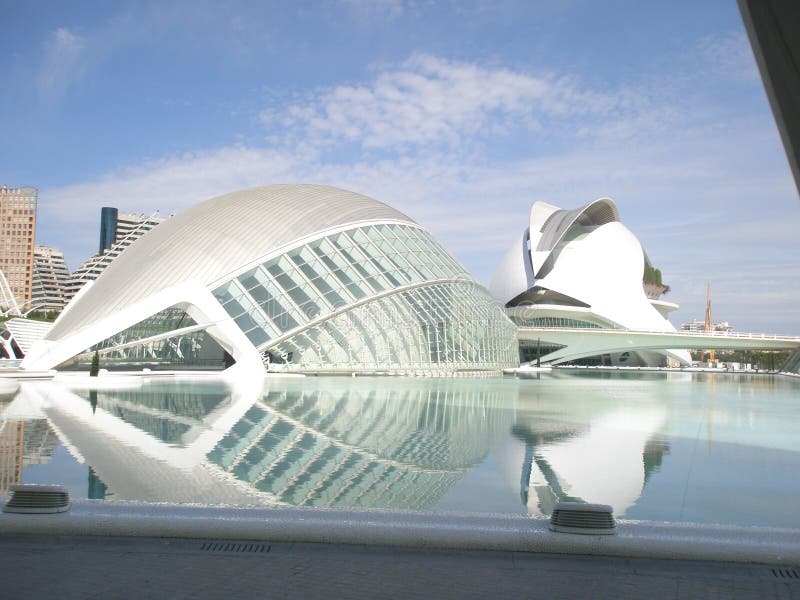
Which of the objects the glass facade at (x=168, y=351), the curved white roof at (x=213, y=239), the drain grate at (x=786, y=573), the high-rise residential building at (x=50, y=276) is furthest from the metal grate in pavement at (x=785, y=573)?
the high-rise residential building at (x=50, y=276)

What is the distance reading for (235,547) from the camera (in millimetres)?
5043

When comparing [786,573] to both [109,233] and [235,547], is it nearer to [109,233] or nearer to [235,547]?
[235,547]

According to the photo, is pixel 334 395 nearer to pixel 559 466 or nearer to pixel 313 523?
pixel 559 466

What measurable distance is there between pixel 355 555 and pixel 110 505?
2.11m

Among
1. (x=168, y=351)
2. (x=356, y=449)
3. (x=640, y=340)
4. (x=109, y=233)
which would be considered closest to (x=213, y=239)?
(x=168, y=351)

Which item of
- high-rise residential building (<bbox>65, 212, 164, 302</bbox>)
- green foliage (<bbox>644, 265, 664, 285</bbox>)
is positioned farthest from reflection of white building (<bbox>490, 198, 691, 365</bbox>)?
high-rise residential building (<bbox>65, 212, 164, 302</bbox>)

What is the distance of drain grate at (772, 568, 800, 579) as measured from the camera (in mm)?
4582

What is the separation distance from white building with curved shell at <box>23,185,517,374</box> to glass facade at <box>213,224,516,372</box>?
0.18ft

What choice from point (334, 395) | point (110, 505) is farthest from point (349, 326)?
point (110, 505)

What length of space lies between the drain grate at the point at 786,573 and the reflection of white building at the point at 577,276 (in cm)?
5980

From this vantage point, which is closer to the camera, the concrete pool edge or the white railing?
the concrete pool edge

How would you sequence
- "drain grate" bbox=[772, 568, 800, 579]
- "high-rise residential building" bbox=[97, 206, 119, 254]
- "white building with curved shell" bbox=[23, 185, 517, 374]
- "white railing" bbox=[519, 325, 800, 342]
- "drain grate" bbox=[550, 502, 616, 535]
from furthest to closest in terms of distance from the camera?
"high-rise residential building" bbox=[97, 206, 119, 254] < "white railing" bbox=[519, 325, 800, 342] < "white building with curved shell" bbox=[23, 185, 517, 374] < "drain grate" bbox=[550, 502, 616, 535] < "drain grate" bbox=[772, 568, 800, 579]

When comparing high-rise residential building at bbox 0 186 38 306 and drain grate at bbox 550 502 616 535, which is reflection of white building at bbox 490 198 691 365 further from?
high-rise residential building at bbox 0 186 38 306

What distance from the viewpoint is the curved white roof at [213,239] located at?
94.2 ft
